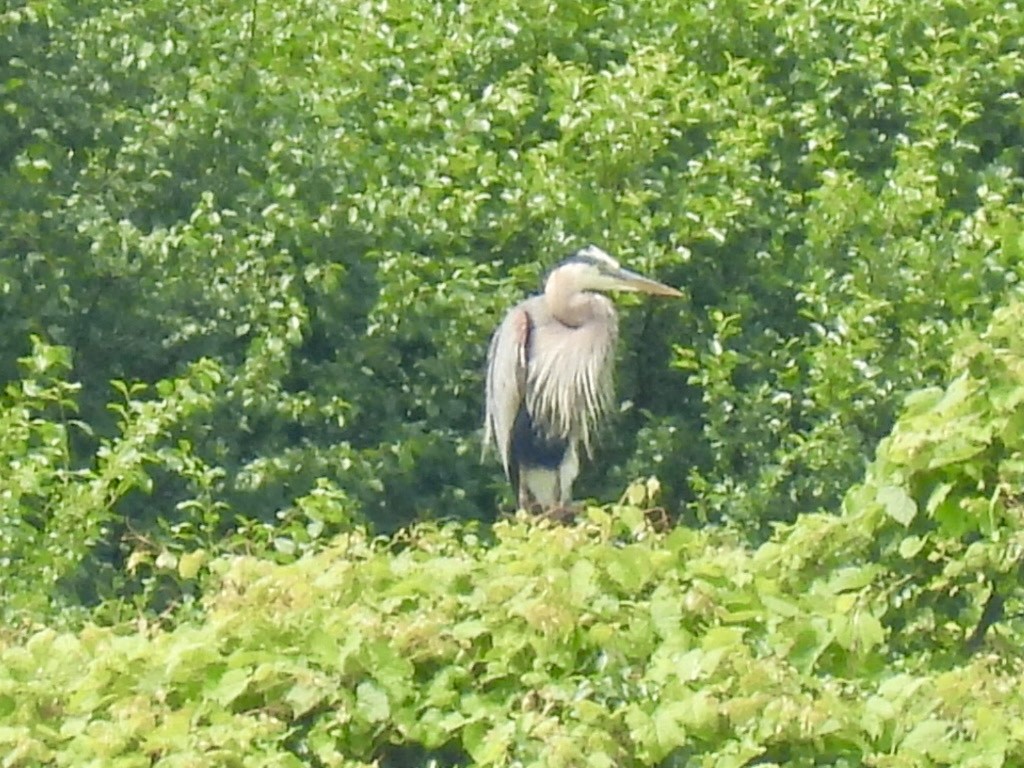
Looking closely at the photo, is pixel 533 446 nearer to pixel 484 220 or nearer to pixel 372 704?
pixel 484 220

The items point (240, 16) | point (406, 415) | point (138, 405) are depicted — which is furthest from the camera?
point (240, 16)

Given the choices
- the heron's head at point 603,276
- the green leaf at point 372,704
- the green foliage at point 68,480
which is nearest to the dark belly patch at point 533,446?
the heron's head at point 603,276

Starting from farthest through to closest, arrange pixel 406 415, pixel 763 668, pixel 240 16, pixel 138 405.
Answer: pixel 240 16 → pixel 406 415 → pixel 138 405 → pixel 763 668

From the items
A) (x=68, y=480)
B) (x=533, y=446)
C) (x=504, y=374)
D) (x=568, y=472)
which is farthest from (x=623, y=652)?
(x=533, y=446)

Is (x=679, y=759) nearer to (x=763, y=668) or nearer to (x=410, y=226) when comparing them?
(x=763, y=668)

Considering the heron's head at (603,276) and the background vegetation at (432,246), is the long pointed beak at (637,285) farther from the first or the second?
the background vegetation at (432,246)

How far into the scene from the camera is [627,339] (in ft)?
25.1

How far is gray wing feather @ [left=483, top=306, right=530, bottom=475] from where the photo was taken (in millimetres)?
7215

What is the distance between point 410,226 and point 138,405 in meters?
1.16

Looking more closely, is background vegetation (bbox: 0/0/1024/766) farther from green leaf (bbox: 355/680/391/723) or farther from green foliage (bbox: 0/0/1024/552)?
green leaf (bbox: 355/680/391/723)

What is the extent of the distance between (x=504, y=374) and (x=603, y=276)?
0.41 metres

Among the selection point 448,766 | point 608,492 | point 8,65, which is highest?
point 8,65

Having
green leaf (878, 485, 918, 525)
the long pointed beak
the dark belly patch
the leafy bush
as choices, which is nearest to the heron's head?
the long pointed beak

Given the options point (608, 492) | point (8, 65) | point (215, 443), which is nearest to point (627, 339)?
point (608, 492)
